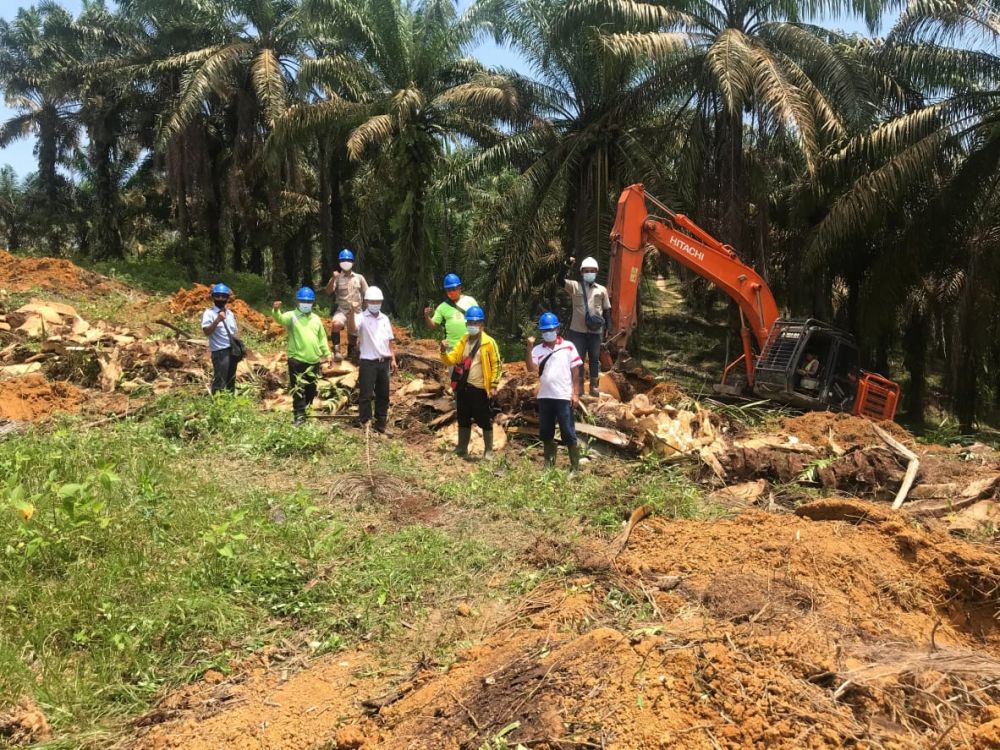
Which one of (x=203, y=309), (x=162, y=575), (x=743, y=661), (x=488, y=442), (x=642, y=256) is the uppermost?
(x=642, y=256)

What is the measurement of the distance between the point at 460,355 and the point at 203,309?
29.1 feet

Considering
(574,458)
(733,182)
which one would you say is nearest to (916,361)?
(733,182)

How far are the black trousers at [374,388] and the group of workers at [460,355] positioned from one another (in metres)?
0.01

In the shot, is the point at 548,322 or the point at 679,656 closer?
the point at 679,656

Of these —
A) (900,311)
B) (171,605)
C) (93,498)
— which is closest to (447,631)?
(171,605)

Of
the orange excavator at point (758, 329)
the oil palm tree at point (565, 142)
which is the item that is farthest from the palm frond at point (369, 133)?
the orange excavator at point (758, 329)

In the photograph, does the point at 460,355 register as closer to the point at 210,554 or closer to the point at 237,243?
the point at 210,554

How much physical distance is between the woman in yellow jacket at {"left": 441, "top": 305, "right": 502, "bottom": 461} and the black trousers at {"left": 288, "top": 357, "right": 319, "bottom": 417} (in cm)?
179

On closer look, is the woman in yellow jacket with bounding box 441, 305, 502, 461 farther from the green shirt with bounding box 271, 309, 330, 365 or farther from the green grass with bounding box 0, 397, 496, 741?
the green grass with bounding box 0, 397, 496, 741

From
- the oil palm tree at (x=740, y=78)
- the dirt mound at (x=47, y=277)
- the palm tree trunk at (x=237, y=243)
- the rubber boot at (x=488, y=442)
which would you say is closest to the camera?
the rubber boot at (x=488, y=442)

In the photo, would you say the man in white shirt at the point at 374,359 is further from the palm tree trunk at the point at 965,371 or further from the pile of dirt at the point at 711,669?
the palm tree trunk at the point at 965,371

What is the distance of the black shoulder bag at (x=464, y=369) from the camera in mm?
8289

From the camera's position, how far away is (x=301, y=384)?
29.7 feet

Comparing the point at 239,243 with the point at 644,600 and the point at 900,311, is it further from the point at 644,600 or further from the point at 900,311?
the point at 644,600
